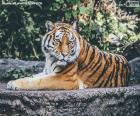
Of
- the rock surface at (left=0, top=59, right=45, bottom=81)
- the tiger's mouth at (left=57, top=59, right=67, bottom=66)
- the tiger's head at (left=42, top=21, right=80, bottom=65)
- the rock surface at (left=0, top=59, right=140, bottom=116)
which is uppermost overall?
Answer: the tiger's head at (left=42, top=21, right=80, bottom=65)

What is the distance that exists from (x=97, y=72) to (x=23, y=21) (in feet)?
11.8

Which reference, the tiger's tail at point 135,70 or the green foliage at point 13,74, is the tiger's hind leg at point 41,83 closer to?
the green foliage at point 13,74

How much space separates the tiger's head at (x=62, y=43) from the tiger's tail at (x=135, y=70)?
1.21 meters

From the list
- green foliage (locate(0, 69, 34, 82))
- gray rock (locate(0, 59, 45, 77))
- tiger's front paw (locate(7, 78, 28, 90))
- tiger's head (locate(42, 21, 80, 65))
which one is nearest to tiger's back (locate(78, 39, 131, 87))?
tiger's head (locate(42, 21, 80, 65))

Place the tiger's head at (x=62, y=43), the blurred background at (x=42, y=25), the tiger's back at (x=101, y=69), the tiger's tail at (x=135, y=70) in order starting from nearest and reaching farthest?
1. the tiger's head at (x=62, y=43)
2. the tiger's back at (x=101, y=69)
3. the tiger's tail at (x=135, y=70)
4. the blurred background at (x=42, y=25)

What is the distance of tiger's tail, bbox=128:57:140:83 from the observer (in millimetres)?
7603

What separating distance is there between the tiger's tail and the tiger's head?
3.97ft

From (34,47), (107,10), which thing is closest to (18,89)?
(34,47)

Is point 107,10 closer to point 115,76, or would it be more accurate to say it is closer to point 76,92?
point 115,76

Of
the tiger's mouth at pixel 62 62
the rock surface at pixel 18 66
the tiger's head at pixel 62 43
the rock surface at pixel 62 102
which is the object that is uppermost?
the tiger's head at pixel 62 43

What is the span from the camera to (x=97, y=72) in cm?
692

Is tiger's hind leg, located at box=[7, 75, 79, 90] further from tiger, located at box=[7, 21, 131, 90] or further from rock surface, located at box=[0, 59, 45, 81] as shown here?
rock surface, located at box=[0, 59, 45, 81]

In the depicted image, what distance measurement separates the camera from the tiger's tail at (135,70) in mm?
7603

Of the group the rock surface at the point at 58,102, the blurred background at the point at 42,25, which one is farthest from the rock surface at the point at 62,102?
the blurred background at the point at 42,25
